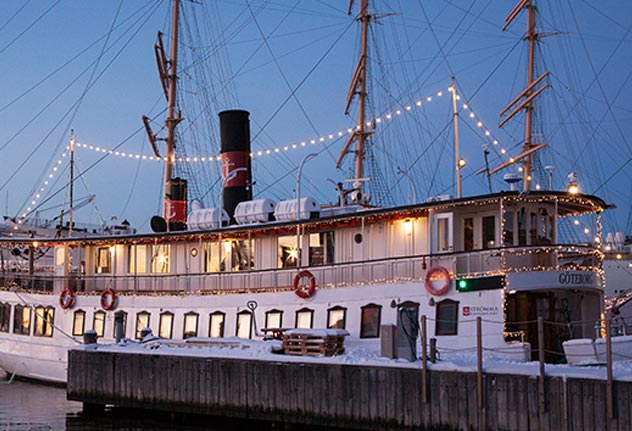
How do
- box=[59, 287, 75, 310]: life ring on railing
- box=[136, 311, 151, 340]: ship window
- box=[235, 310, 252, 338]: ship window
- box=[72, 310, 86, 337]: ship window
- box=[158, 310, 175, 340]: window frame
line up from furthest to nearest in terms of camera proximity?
box=[59, 287, 75, 310]: life ring on railing
box=[72, 310, 86, 337]: ship window
box=[136, 311, 151, 340]: ship window
box=[158, 310, 175, 340]: window frame
box=[235, 310, 252, 338]: ship window

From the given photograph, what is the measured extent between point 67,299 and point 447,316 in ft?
51.3

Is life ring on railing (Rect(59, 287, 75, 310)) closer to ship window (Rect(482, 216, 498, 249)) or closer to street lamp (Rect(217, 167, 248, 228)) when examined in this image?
street lamp (Rect(217, 167, 248, 228))

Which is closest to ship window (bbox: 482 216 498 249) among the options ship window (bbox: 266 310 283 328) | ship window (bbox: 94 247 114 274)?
ship window (bbox: 266 310 283 328)

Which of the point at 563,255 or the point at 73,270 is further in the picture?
the point at 73,270

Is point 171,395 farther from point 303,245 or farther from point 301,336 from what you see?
point 303,245

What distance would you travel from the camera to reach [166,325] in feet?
93.0

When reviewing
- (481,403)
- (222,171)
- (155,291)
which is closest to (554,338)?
(481,403)

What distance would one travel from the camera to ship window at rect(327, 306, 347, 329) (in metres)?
23.9

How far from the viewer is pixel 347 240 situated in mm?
26188

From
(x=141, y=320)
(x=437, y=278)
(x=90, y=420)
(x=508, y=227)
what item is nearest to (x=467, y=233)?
(x=508, y=227)

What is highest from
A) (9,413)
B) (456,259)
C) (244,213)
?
(244,213)

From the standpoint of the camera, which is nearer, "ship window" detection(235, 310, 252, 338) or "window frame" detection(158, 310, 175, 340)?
"ship window" detection(235, 310, 252, 338)

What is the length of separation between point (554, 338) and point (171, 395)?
10.6 m

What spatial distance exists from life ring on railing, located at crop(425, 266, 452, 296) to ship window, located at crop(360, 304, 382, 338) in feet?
6.26
